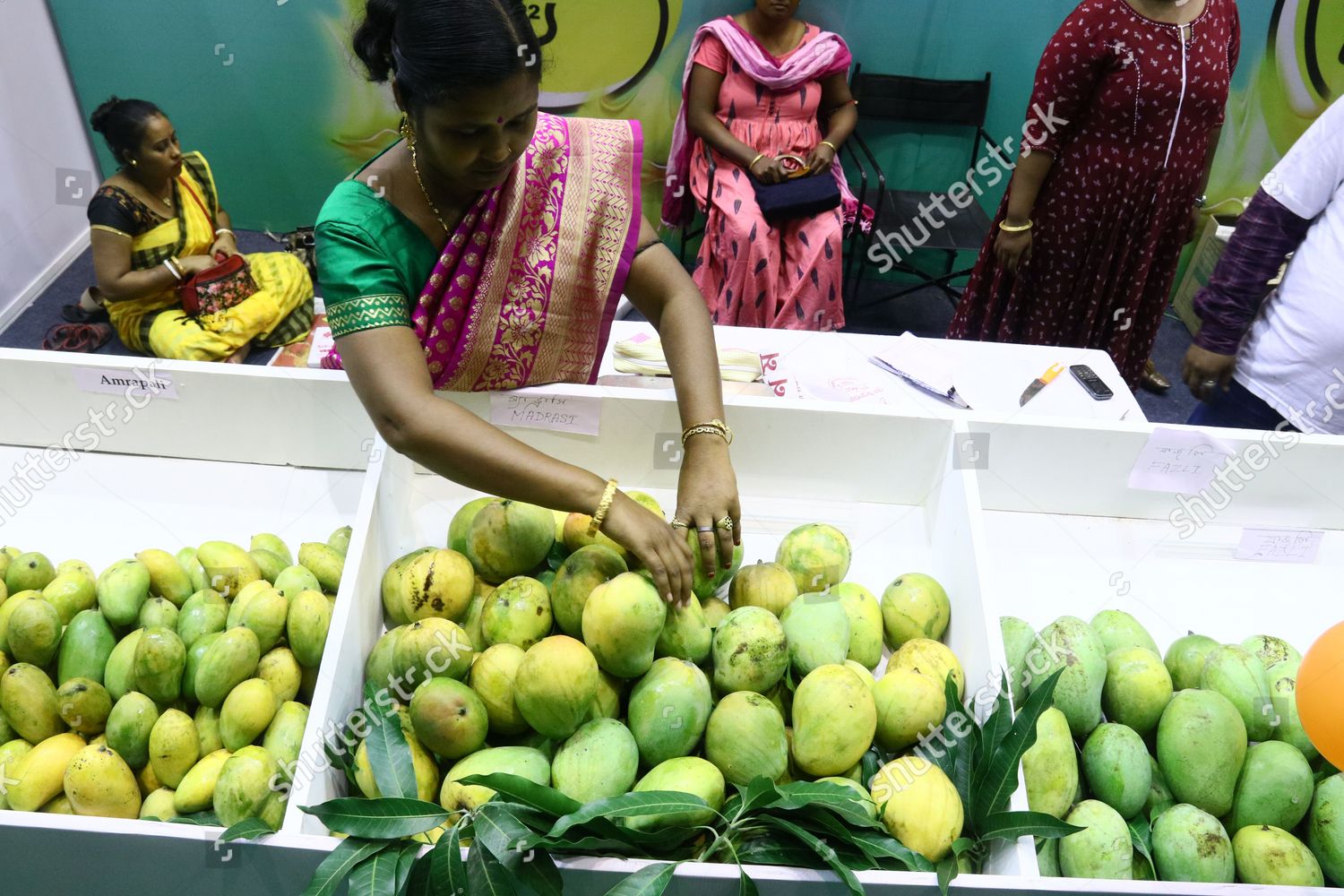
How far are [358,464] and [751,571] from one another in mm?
754

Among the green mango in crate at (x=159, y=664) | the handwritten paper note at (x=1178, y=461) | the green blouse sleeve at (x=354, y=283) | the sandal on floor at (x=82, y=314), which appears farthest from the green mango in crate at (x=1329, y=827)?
the sandal on floor at (x=82, y=314)

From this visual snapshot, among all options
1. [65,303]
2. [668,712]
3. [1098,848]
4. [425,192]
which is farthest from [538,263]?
[65,303]

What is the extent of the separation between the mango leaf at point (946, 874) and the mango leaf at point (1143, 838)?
0.25 m

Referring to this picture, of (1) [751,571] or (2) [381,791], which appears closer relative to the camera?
(2) [381,791]

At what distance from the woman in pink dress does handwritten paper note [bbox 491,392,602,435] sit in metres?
1.58

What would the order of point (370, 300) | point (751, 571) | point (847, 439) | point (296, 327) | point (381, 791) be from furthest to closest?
point (296, 327)
point (847, 439)
point (751, 571)
point (370, 300)
point (381, 791)

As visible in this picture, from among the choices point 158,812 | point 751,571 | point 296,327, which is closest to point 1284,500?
point 751,571

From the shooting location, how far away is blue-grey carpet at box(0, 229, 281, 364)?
3.16m

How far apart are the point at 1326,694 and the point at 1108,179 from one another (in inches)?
68.5

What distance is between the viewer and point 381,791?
0.98 metres

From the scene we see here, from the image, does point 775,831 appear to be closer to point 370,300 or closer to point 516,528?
point 516,528

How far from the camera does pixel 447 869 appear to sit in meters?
0.90

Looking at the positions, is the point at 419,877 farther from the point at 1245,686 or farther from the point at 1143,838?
the point at 1245,686

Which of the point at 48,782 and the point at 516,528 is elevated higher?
the point at 516,528
